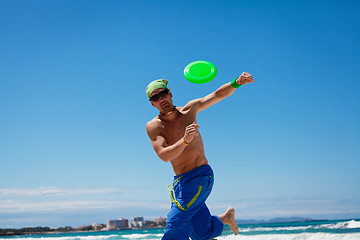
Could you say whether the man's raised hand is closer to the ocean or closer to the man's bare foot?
the man's bare foot

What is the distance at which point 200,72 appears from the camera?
4973mm

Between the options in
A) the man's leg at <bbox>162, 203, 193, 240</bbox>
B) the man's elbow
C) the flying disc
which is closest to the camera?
the man's elbow

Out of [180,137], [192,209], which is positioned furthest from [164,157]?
[192,209]

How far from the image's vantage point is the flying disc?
491cm

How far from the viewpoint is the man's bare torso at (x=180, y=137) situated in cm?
462

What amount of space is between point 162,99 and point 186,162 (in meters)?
0.72

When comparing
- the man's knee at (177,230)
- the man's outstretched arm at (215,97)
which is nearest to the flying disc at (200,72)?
the man's outstretched arm at (215,97)

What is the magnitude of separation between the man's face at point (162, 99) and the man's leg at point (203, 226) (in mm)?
1153

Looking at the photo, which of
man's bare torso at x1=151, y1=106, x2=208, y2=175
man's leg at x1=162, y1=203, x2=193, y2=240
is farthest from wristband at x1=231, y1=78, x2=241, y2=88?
man's leg at x1=162, y1=203, x2=193, y2=240

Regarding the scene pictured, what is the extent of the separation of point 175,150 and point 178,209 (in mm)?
709

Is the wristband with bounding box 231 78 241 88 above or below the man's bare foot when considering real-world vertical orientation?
above

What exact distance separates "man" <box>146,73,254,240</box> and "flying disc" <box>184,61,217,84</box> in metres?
0.20

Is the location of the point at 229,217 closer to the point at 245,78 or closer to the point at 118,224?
the point at 245,78

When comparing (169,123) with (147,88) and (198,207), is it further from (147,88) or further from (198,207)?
(198,207)
